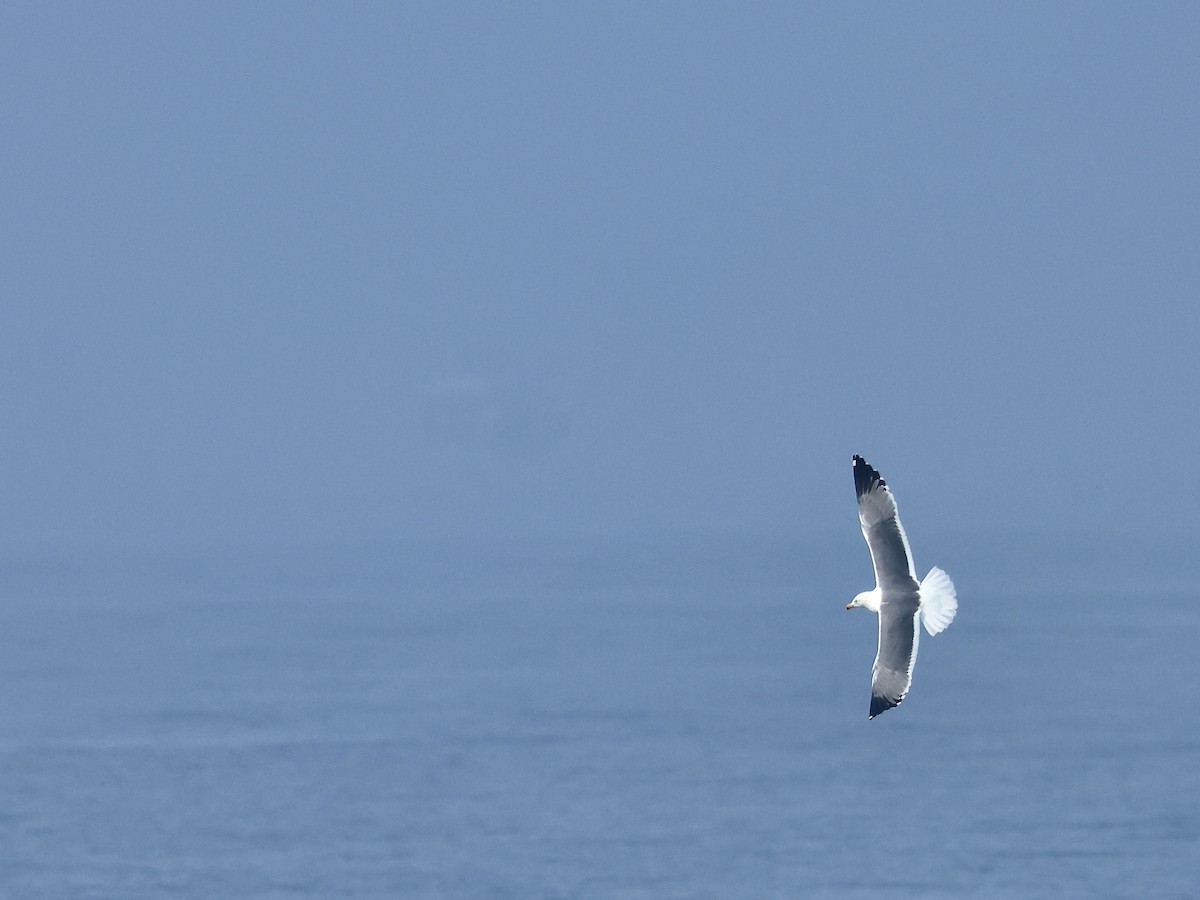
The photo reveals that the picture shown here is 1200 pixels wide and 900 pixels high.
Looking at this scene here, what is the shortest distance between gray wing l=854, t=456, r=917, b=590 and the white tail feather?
156mm

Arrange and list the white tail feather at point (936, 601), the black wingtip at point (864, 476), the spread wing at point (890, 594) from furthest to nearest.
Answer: the spread wing at point (890, 594) → the black wingtip at point (864, 476) → the white tail feather at point (936, 601)

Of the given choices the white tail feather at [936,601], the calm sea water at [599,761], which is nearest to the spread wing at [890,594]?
the white tail feather at [936,601]

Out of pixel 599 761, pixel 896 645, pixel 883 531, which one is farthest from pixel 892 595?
pixel 599 761

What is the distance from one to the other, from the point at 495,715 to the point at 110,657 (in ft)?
96.5

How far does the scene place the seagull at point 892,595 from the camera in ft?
67.9

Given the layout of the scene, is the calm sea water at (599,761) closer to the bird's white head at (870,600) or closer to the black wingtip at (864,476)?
the bird's white head at (870,600)

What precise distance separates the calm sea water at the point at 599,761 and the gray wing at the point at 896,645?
29.0 metres

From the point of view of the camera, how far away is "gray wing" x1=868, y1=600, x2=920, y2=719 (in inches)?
832

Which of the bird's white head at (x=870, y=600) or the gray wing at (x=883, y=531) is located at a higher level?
the gray wing at (x=883, y=531)

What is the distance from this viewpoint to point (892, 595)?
21.3 m

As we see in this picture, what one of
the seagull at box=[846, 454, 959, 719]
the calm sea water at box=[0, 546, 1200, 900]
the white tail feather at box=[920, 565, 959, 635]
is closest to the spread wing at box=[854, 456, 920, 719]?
the seagull at box=[846, 454, 959, 719]

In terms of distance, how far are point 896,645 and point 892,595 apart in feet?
Answer: 1.52

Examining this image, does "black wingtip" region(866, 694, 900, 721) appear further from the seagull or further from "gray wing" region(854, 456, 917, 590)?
"gray wing" region(854, 456, 917, 590)

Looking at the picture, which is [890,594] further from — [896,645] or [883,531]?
[883,531]
